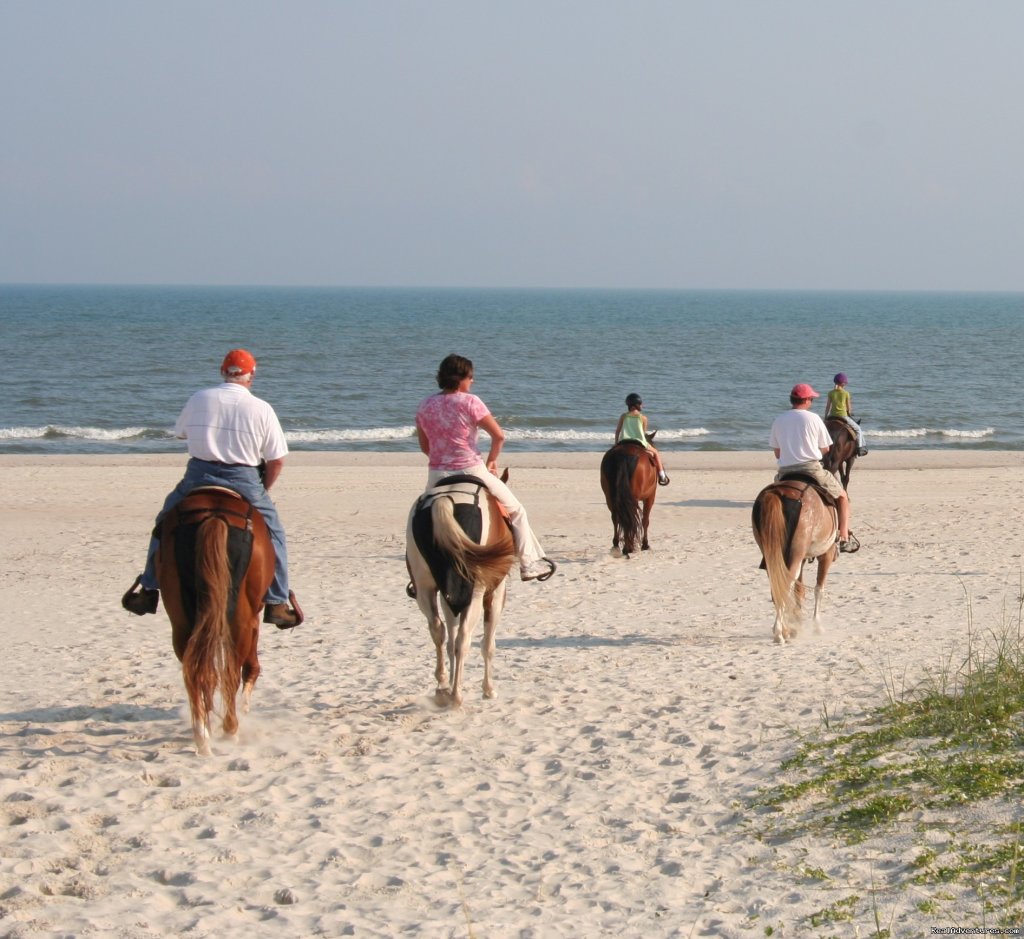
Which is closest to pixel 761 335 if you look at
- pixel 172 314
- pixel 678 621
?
pixel 172 314

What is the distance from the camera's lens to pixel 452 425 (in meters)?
8.31

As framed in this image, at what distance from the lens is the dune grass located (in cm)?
520

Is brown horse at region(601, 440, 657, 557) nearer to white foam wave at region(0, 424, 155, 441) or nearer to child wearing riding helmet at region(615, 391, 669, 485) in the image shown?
child wearing riding helmet at region(615, 391, 669, 485)

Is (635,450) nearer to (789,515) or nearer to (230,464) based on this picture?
(789,515)

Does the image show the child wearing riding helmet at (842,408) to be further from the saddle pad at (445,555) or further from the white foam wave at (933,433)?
the white foam wave at (933,433)

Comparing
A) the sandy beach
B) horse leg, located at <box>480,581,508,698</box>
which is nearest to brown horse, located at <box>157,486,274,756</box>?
the sandy beach

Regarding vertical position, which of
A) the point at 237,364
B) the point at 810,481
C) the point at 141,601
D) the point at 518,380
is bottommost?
the point at 141,601

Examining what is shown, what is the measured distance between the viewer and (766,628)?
11547 mm

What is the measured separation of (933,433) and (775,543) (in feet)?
98.1

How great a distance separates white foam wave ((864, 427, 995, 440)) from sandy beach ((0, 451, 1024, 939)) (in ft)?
76.1

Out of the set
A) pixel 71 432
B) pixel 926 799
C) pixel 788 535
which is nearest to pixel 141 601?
pixel 926 799

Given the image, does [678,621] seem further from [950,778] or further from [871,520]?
[871,520]

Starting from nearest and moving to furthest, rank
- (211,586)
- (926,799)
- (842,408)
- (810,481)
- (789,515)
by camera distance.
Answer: (926,799), (211,586), (789,515), (810,481), (842,408)

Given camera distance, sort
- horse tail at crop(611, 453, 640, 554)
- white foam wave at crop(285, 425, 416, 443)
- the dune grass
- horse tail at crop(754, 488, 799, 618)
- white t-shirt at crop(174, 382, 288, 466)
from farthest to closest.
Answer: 1. white foam wave at crop(285, 425, 416, 443)
2. horse tail at crop(611, 453, 640, 554)
3. horse tail at crop(754, 488, 799, 618)
4. white t-shirt at crop(174, 382, 288, 466)
5. the dune grass
